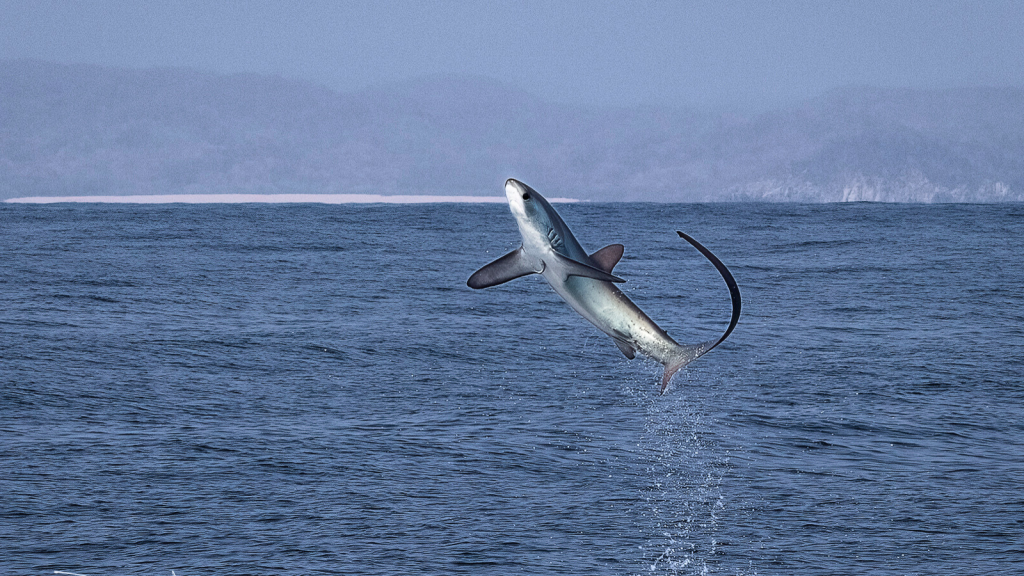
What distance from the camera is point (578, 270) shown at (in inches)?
470

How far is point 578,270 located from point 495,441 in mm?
45150

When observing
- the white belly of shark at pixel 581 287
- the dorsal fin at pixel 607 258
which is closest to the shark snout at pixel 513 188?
the white belly of shark at pixel 581 287

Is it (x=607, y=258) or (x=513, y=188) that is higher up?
(x=513, y=188)

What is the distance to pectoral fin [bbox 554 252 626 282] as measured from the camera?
11.5m

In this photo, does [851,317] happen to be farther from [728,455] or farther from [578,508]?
[578,508]

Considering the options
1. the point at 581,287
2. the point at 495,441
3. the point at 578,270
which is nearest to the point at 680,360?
the point at 581,287

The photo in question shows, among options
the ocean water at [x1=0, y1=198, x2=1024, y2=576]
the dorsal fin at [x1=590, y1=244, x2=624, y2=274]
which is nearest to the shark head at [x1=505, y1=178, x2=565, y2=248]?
the dorsal fin at [x1=590, y1=244, x2=624, y2=274]

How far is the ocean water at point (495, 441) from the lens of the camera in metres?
40.5

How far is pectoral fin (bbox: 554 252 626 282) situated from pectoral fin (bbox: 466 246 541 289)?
594 millimetres

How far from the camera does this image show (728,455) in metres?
55.1

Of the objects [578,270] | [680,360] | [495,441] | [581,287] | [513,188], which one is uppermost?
[513,188]

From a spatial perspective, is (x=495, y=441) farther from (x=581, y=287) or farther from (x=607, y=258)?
(x=581, y=287)

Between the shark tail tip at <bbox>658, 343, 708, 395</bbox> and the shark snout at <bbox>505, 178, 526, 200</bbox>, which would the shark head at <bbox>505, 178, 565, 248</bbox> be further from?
the shark tail tip at <bbox>658, 343, 708, 395</bbox>

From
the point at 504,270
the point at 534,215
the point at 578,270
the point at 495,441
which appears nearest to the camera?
the point at 578,270
